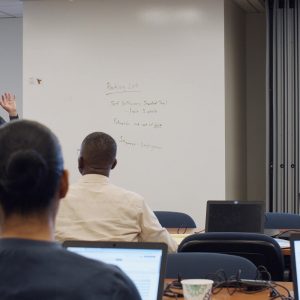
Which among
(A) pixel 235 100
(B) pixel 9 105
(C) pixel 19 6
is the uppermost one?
(C) pixel 19 6

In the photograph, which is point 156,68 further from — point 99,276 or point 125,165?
point 99,276

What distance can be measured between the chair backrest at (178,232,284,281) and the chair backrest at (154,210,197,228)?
1854mm

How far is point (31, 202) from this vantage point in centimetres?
124

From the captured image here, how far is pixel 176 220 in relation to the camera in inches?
220

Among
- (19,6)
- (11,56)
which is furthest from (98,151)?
(11,56)

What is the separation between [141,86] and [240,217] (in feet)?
8.72

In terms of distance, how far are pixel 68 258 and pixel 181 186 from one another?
214 inches

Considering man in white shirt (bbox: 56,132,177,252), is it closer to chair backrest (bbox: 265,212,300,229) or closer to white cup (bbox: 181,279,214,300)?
white cup (bbox: 181,279,214,300)

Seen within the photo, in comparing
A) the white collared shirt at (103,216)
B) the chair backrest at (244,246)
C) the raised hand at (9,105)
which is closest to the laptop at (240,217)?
the chair backrest at (244,246)

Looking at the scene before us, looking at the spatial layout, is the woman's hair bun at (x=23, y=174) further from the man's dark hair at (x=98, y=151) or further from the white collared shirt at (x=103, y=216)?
the man's dark hair at (x=98, y=151)

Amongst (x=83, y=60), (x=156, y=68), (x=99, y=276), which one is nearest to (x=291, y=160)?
(x=156, y=68)

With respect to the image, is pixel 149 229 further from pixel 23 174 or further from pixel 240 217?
pixel 23 174

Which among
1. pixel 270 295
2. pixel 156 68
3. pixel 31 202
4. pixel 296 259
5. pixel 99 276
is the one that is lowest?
pixel 270 295

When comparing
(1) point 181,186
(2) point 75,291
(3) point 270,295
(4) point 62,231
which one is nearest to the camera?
(2) point 75,291
